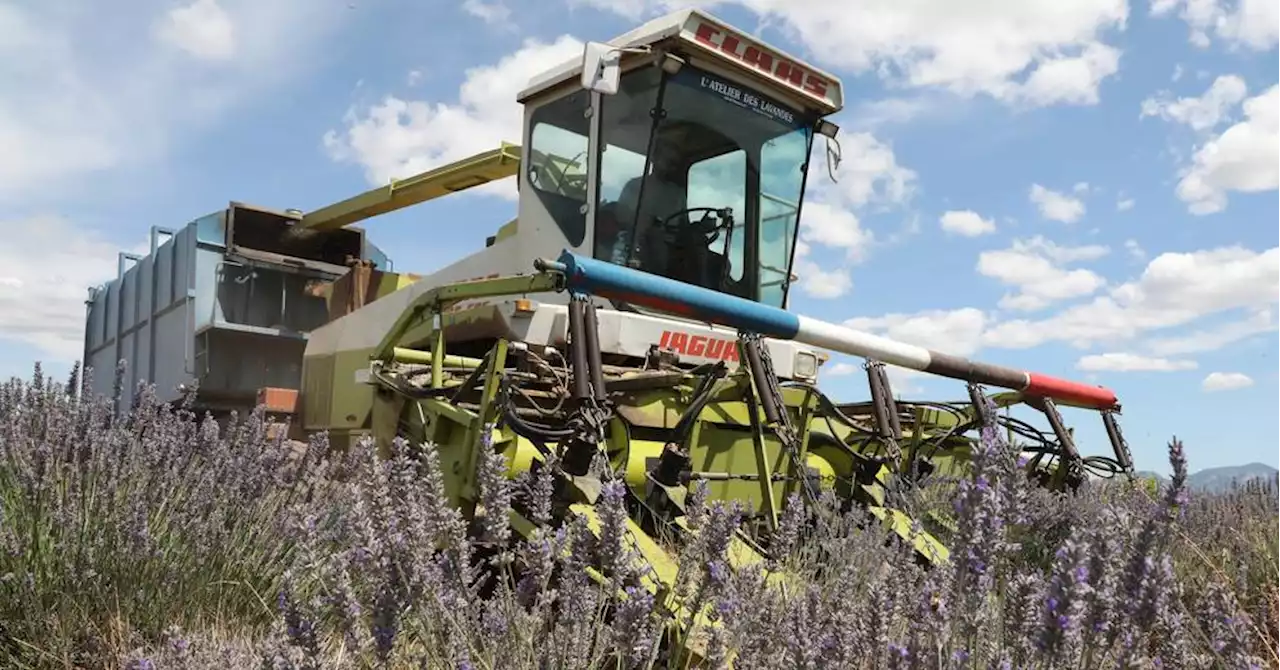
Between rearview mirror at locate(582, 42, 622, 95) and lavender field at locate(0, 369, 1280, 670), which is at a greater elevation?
rearview mirror at locate(582, 42, 622, 95)

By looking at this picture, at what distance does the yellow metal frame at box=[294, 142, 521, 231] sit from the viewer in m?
8.91

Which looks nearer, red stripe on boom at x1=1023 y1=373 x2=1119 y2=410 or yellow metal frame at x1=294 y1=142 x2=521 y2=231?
red stripe on boom at x1=1023 y1=373 x2=1119 y2=410

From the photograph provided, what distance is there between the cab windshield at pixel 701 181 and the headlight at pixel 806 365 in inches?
23.4

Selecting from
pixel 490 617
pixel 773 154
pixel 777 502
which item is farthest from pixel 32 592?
pixel 773 154

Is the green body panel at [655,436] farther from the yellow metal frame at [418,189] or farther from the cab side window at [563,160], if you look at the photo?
Result: the yellow metal frame at [418,189]

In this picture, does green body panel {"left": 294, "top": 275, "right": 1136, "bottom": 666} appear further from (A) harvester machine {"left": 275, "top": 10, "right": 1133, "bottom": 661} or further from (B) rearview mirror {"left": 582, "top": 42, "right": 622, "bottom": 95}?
(B) rearview mirror {"left": 582, "top": 42, "right": 622, "bottom": 95}

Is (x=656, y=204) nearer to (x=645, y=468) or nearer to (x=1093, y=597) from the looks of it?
(x=645, y=468)

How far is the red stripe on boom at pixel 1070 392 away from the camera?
6242 millimetres

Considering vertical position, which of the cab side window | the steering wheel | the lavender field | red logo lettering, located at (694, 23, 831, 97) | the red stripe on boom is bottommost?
the lavender field

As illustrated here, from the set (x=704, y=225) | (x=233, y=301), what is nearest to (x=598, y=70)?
(x=704, y=225)

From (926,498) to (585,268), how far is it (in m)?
2.37

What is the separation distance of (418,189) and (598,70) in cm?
464

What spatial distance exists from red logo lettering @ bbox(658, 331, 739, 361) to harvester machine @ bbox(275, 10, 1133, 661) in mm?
15

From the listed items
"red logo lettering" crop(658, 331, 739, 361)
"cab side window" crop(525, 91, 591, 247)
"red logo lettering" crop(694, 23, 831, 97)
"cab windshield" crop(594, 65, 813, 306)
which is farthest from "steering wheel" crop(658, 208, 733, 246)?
"red logo lettering" crop(694, 23, 831, 97)
